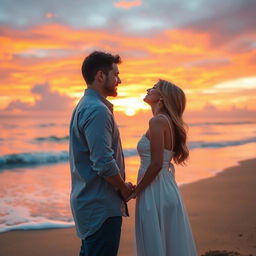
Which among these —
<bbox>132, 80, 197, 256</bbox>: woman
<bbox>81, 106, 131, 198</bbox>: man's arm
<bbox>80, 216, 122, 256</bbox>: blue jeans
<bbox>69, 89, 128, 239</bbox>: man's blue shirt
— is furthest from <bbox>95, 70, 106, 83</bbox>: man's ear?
<bbox>80, 216, 122, 256</bbox>: blue jeans

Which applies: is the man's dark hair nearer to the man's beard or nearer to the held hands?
the man's beard

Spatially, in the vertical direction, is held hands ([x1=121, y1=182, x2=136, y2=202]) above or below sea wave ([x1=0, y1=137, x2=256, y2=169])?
above

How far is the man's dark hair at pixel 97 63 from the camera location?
9.61 ft

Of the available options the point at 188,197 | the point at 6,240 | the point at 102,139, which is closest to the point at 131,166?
the point at 188,197

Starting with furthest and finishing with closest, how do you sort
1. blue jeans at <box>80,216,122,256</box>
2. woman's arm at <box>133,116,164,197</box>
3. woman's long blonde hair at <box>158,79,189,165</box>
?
1. woman's long blonde hair at <box>158,79,189,165</box>
2. woman's arm at <box>133,116,164,197</box>
3. blue jeans at <box>80,216,122,256</box>

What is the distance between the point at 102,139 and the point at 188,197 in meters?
6.09

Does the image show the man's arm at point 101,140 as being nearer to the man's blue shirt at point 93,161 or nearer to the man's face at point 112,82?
the man's blue shirt at point 93,161

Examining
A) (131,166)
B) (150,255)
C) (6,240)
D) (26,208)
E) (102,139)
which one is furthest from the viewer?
(131,166)

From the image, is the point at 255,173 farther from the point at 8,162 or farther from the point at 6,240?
the point at 8,162

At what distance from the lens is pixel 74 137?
295cm

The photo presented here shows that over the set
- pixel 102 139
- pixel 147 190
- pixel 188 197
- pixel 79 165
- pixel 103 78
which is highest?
pixel 103 78

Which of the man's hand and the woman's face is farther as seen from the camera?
the woman's face

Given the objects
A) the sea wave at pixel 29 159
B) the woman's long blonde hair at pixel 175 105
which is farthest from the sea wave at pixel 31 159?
the woman's long blonde hair at pixel 175 105

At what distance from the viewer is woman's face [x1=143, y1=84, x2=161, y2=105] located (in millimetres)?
3510
